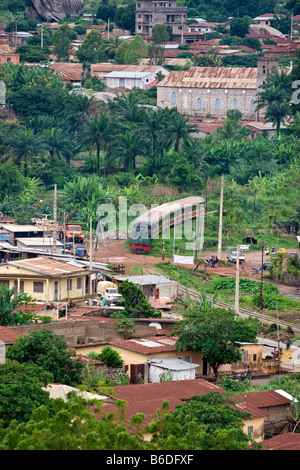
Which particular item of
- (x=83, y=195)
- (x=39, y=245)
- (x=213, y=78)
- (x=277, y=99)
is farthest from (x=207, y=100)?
(x=39, y=245)

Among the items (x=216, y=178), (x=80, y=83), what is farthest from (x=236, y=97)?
(x=216, y=178)

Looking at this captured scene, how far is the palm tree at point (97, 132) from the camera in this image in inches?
2564

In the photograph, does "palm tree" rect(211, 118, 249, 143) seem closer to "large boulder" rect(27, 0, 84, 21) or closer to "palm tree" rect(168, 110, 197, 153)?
"palm tree" rect(168, 110, 197, 153)

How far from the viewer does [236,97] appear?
278ft

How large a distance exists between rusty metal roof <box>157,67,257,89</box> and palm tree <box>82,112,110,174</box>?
21.0 m

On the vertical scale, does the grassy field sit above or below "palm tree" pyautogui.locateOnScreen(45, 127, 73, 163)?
below

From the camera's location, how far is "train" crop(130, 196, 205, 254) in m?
52.3

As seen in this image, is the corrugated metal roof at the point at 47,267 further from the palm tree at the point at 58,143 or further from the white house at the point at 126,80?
the white house at the point at 126,80

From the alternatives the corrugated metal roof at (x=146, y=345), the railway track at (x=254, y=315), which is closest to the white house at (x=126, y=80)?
the railway track at (x=254, y=315)

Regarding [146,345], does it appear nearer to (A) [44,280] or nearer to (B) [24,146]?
(A) [44,280]

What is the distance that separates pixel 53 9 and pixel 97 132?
56.1 m

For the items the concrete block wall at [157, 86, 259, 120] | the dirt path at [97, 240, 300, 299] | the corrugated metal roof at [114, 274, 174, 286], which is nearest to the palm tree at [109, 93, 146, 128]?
the dirt path at [97, 240, 300, 299]

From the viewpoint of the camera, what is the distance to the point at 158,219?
53.8 meters

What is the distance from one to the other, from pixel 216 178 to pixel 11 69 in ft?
76.7
